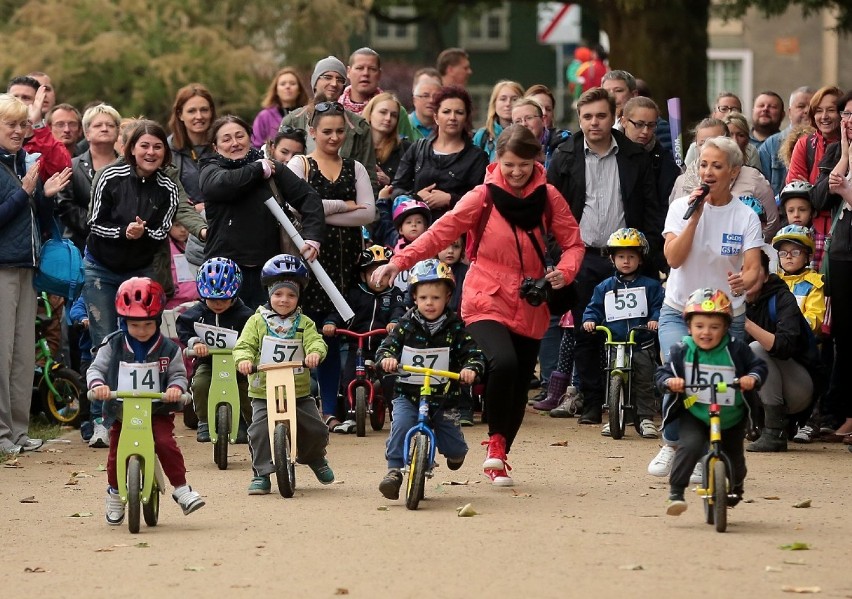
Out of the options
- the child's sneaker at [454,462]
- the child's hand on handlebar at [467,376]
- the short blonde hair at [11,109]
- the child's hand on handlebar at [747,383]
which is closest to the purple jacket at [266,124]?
the short blonde hair at [11,109]

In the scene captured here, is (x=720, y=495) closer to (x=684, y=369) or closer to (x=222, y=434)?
(x=684, y=369)

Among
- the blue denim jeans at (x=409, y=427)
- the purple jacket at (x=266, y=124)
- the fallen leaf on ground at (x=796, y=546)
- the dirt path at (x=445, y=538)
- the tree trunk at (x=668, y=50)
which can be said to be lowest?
the dirt path at (x=445, y=538)

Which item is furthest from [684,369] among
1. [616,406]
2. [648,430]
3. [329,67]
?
[329,67]

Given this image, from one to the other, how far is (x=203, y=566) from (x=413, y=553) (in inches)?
40.5

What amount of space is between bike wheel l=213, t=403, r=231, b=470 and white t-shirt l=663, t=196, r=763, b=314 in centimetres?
323

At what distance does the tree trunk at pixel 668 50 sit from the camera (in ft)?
83.8

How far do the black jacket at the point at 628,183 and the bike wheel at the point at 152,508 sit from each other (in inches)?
215

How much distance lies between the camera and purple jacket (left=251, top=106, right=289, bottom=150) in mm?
17078

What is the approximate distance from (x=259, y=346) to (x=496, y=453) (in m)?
1.63

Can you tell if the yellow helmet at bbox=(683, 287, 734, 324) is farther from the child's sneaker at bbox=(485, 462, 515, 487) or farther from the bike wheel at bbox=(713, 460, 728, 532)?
the child's sneaker at bbox=(485, 462, 515, 487)

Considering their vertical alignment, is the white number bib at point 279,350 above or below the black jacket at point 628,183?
below

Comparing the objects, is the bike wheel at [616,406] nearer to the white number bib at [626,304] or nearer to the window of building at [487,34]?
the white number bib at [626,304]

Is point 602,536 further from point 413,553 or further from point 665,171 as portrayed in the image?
point 665,171

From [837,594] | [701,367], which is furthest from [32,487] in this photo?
[837,594]
